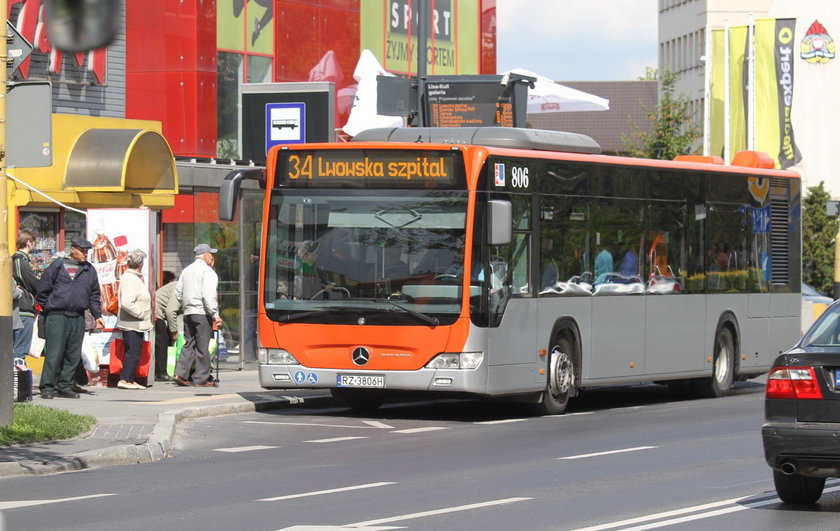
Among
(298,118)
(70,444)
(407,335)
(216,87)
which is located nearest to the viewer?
(70,444)

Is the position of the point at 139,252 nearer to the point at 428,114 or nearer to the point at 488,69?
the point at 428,114

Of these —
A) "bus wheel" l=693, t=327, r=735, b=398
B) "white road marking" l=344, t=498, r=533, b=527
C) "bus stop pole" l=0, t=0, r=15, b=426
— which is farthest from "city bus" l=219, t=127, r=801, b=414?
"white road marking" l=344, t=498, r=533, b=527

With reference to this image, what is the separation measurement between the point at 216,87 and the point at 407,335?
12817 mm

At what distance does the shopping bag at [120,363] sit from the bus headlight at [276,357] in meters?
3.50

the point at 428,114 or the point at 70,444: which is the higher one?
the point at 428,114

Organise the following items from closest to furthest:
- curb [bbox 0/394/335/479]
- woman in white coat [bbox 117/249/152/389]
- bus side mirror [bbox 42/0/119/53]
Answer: bus side mirror [bbox 42/0/119/53] → curb [bbox 0/394/335/479] → woman in white coat [bbox 117/249/152/389]

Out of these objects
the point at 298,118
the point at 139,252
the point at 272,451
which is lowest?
the point at 272,451

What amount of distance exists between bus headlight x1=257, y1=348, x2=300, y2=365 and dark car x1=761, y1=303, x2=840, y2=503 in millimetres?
8096

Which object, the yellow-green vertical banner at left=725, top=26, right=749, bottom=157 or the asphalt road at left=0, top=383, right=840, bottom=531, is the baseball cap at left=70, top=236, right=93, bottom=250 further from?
the yellow-green vertical banner at left=725, top=26, right=749, bottom=157

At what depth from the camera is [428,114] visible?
27.5m

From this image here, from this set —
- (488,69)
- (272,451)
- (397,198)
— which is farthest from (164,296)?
(488,69)

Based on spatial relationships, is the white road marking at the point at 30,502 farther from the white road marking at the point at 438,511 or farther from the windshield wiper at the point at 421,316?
the windshield wiper at the point at 421,316

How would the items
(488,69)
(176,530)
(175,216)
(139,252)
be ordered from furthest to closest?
(488,69), (175,216), (139,252), (176,530)

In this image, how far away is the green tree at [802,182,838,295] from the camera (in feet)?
215
